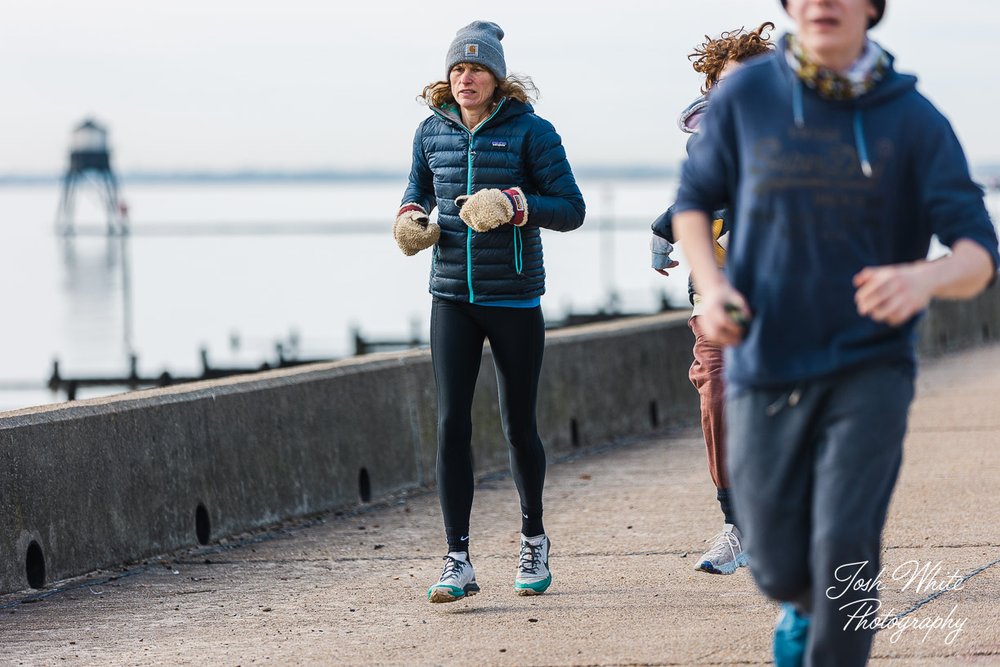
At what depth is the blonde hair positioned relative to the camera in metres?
6.19

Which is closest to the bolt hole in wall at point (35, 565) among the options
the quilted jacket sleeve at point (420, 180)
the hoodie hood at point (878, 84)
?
the quilted jacket sleeve at point (420, 180)

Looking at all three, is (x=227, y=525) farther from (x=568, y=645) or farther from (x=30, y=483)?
(x=568, y=645)

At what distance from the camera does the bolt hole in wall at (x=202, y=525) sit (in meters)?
7.75

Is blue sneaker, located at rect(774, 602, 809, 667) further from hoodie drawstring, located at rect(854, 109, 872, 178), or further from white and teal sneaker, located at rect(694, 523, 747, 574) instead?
white and teal sneaker, located at rect(694, 523, 747, 574)

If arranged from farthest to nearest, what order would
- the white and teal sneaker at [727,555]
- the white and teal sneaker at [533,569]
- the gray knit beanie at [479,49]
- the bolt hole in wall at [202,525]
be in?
the bolt hole in wall at [202,525], the white and teal sneaker at [727,555], the white and teal sneaker at [533,569], the gray knit beanie at [479,49]

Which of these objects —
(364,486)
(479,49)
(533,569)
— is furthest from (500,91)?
(364,486)

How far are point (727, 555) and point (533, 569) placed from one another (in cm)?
78

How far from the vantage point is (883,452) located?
3621 millimetres

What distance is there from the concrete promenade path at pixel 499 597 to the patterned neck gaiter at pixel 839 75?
2.07 m

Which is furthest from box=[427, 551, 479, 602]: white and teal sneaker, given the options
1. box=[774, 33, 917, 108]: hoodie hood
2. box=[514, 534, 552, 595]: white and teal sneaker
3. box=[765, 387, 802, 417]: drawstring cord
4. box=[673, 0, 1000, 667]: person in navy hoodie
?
box=[774, 33, 917, 108]: hoodie hood

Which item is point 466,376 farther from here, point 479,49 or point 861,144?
point 861,144

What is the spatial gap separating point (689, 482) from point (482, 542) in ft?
6.71

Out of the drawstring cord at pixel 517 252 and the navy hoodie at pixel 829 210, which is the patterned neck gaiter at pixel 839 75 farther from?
the drawstring cord at pixel 517 252

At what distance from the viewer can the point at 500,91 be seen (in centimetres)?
620
